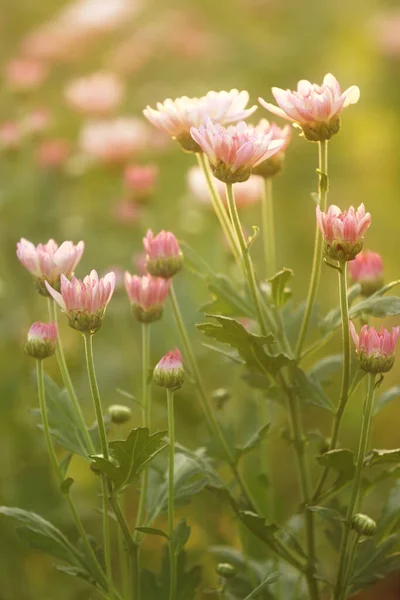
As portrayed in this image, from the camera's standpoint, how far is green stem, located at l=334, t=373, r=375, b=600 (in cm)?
58

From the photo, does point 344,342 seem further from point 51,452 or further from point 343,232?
point 51,452

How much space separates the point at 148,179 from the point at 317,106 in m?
0.52

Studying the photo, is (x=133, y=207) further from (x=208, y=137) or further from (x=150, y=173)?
(x=208, y=137)

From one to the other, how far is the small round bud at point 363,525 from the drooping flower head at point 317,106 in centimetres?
→ 27

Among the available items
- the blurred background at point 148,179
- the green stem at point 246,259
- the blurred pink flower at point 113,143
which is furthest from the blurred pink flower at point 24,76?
the green stem at point 246,259

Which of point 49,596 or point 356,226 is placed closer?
Answer: point 356,226

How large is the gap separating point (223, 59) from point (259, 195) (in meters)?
1.03

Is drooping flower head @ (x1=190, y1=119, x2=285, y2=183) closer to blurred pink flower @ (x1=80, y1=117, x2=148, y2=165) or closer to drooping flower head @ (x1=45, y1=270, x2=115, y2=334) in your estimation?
drooping flower head @ (x1=45, y1=270, x2=115, y2=334)

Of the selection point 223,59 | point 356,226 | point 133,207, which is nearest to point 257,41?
point 223,59

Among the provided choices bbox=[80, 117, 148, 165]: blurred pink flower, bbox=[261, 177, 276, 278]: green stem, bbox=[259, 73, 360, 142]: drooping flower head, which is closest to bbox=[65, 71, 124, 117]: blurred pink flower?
bbox=[80, 117, 148, 165]: blurred pink flower

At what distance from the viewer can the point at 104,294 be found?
22.8 inches

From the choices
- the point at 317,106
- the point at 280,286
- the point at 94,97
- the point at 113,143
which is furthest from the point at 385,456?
the point at 94,97

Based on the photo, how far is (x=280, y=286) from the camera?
64cm

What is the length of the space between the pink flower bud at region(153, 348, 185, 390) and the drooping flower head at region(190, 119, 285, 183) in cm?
13
